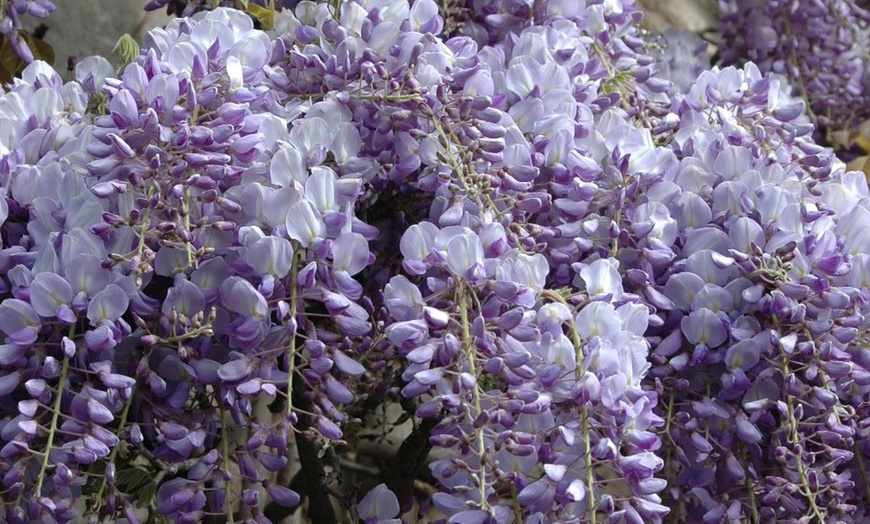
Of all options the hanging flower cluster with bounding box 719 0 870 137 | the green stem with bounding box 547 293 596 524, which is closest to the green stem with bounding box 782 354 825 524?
the green stem with bounding box 547 293 596 524

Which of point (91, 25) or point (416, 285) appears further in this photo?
point (91, 25)

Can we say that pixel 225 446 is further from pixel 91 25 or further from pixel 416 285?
pixel 91 25

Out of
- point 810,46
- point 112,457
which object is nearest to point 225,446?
point 112,457

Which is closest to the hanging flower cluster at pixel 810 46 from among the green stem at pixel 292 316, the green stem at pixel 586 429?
the green stem at pixel 586 429

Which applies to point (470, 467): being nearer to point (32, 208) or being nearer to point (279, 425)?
point (279, 425)

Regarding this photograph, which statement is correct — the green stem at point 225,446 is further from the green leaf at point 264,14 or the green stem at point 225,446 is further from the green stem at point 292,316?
the green leaf at point 264,14

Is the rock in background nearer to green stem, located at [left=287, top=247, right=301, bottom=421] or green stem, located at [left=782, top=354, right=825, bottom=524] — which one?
green stem, located at [left=287, top=247, right=301, bottom=421]
